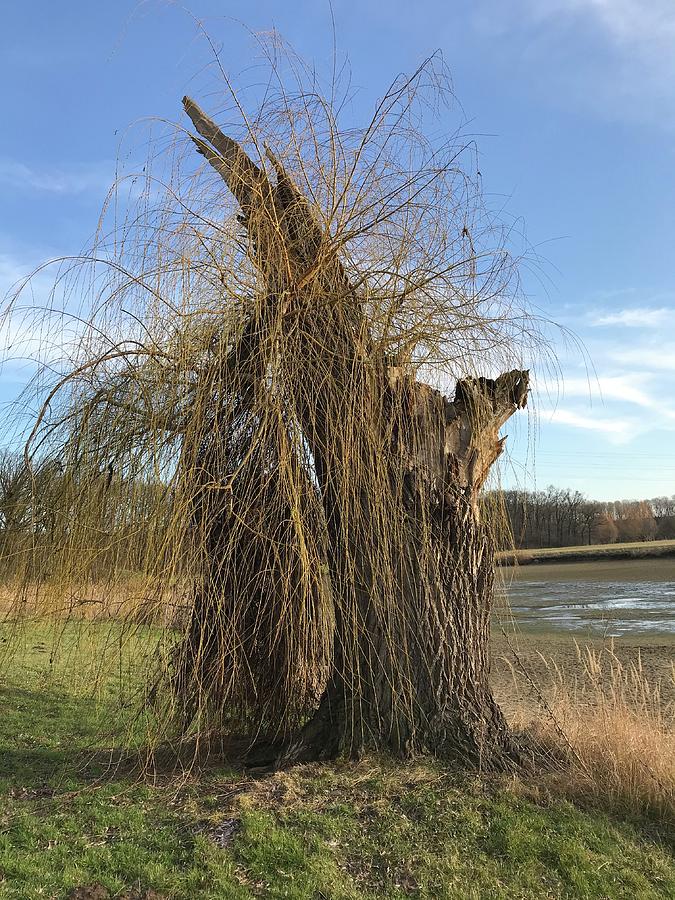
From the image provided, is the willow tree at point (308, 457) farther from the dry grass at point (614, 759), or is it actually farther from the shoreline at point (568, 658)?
the shoreline at point (568, 658)

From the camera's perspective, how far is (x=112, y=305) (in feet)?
12.3

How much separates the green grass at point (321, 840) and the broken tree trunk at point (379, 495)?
387mm

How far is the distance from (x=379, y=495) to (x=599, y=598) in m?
25.4

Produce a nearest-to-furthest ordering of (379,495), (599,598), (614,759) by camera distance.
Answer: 1. (379,495)
2. (614,759)
3. (599,598)

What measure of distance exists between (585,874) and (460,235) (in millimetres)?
3430

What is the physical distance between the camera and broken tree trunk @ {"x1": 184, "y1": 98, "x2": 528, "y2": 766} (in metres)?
3.96

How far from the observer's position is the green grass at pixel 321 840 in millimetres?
3219

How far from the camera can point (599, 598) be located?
26.8m

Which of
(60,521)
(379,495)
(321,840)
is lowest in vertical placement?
(321,840)

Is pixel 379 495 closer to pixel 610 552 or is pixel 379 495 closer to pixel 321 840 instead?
pixel 321 840

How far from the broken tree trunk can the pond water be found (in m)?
0.71

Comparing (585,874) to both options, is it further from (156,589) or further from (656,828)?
(156,589)

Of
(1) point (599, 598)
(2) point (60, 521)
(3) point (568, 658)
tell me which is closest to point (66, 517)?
(2) point (60, 521)

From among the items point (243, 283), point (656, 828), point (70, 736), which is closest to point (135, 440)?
point (243, 283)
